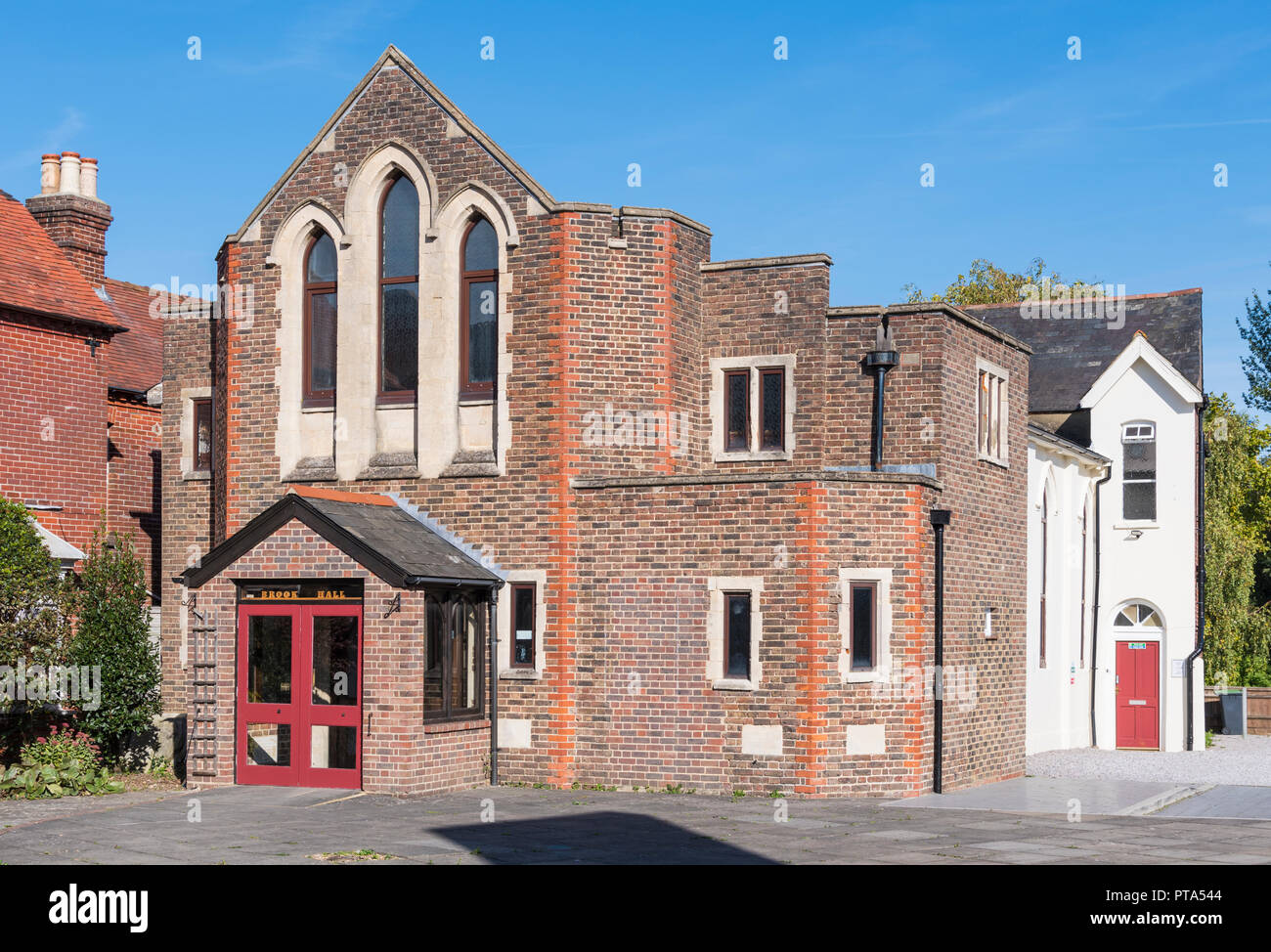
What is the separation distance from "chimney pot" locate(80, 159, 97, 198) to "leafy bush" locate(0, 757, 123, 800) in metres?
14.0

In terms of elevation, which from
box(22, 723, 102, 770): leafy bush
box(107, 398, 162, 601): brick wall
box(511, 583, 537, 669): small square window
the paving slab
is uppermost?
box(107, 398, 162, 601): brick wall

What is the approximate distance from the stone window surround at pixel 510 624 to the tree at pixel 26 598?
6.32 meters

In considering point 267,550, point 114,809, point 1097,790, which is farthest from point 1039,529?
point 114,809

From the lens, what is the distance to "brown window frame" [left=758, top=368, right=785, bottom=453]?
870 inches

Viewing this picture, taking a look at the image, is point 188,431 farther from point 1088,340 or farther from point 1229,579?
point 1229,579

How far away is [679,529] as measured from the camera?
20234 millimetres

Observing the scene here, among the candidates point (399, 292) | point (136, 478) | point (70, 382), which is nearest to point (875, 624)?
point (399, 292)

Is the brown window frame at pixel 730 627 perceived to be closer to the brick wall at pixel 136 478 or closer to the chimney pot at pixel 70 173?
the brick wall at pixel 136 478

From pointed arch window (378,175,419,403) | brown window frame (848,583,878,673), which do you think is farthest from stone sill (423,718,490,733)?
brown window frame (848,583,878,673)

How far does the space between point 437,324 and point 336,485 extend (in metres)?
2.79

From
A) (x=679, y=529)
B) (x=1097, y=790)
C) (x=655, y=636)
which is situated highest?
(x=679, y=529)

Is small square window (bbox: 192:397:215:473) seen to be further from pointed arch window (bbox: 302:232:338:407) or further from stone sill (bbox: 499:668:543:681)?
stone sill (bbox: 499:668:543:681)

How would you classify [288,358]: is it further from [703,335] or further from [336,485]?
[703,335]
